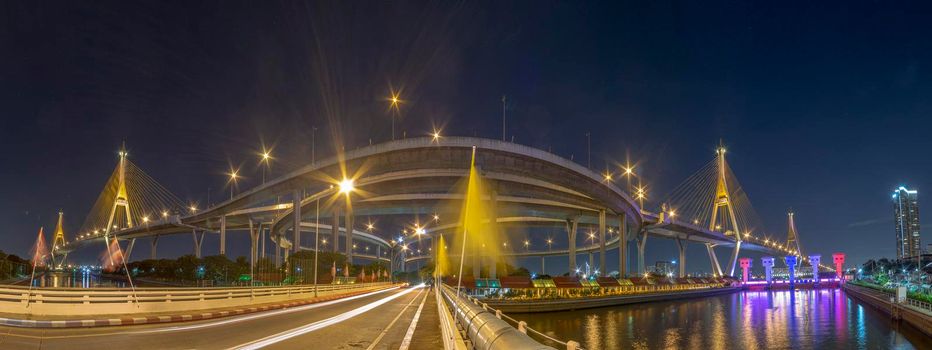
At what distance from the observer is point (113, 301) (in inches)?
974

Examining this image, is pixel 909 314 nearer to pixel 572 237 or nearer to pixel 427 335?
pixel 427 335

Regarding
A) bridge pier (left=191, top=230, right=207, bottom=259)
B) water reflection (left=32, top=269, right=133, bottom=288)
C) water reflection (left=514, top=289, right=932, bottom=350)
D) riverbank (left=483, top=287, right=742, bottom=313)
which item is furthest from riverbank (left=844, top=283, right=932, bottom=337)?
bridge pier (left=191, top=230, right=207, bottom=259)

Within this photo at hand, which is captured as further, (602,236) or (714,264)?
(714,264)

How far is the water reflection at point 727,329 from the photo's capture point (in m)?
40.9

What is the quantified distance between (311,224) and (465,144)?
85682 mm

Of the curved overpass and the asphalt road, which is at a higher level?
the curved overpass

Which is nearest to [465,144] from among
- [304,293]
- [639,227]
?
[304,293]

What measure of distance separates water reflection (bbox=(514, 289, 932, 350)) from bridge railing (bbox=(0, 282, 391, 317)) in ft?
70.0

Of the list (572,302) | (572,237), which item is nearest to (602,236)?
(572,237)

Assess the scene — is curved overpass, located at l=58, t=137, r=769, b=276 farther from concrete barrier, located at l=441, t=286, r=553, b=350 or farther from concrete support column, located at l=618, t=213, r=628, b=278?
concrete barrier, located at l=441, t=286, r=553, b=350

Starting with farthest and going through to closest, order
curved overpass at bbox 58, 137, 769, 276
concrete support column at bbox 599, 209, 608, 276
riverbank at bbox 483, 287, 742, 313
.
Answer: concrete support column at bbox 599, 209, 608, 276
curved overpass at bbox 58, 137, 769, 276
riverbank at bbox 483, 287, 742, 313

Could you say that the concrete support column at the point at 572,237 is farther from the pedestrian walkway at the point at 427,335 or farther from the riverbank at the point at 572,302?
the pedestrian walkway at the point at 427,335

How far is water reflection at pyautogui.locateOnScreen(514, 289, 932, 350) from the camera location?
40938 millimetres

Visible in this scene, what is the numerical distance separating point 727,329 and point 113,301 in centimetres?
4480
